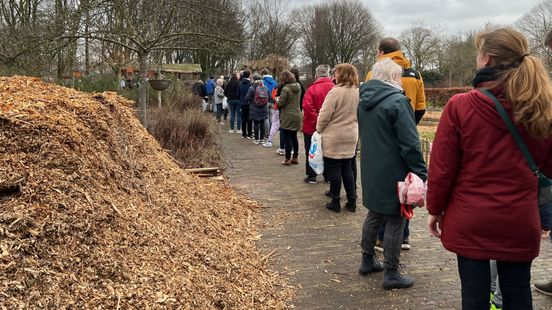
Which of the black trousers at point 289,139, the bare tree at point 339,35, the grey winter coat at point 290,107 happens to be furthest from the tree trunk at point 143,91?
the bare tree at point 339,35

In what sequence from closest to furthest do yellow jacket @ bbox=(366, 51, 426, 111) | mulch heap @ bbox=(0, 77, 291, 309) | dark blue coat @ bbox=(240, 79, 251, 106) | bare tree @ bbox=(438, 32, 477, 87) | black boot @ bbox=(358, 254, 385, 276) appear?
mulch heap @ bbox=(0, 77, 291, 309) → black boot @ bbox=(358, 254, 385, 276) → yellow jacket @ bbox=(366, 51, 426, 111) → dark blue coat @ bbox=(240, 79, 251, 106) → bare tree @ bbox=(438, 32, 477, 87)

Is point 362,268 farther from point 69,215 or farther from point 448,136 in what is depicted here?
point 69,215

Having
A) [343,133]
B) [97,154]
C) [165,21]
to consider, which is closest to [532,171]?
[97,154]

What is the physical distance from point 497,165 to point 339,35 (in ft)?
190

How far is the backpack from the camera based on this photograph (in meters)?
11.2

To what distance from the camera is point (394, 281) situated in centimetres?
390

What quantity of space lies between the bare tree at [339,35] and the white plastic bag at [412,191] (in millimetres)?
55079

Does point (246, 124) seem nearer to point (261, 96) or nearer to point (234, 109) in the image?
point (234, 109)

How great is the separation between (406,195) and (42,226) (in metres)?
2.53

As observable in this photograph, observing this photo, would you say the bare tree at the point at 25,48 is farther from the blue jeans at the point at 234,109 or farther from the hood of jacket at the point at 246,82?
the blue jeans at the point at 234,109

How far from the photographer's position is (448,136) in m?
2.49

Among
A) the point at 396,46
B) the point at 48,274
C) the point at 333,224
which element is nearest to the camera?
the point at 48,274

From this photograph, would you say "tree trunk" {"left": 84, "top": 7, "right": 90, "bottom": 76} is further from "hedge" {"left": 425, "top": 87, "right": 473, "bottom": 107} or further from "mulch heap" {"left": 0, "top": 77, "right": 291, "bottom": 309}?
"hedge" {"left": 425, "top": 87, "right": 473, "bottom": 107}

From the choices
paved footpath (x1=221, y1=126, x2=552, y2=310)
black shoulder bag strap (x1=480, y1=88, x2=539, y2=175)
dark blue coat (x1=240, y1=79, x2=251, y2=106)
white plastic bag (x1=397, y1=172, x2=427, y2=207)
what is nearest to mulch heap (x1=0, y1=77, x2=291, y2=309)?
paved footpath (x1=221, y1=126, x2=552, y2=310)
